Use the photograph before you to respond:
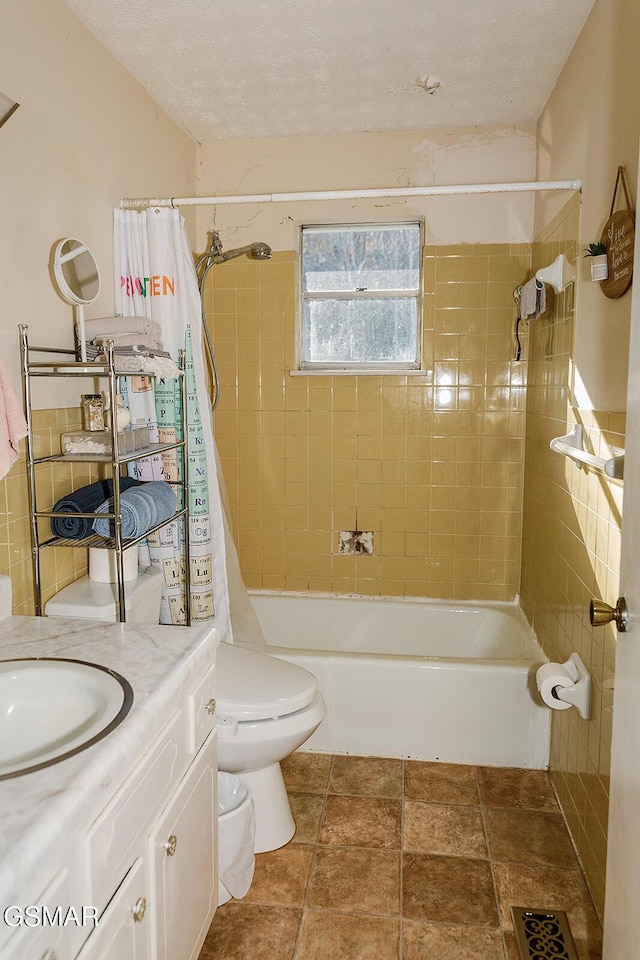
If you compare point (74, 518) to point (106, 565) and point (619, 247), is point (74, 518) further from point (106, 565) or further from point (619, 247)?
point (619, 247)

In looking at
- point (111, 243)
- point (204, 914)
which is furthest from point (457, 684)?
point (111, 243)

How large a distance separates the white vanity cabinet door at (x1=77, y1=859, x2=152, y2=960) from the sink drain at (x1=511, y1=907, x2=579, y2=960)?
0.99m

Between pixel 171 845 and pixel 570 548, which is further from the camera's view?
pixel 570 548

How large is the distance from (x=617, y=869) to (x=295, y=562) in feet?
7.11

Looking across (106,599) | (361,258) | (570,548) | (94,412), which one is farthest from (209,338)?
(570,548)

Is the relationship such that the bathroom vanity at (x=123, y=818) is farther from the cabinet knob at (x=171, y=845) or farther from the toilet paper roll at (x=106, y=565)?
the toilet paper roll at (x=106, y=565)

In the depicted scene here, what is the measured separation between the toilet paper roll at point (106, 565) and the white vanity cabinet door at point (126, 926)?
1.02m

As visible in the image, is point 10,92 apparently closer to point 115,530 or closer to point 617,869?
point 115,530

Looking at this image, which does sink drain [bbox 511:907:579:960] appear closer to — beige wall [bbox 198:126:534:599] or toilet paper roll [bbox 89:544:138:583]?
toilet paper roll [bbox 89:544:138:583]

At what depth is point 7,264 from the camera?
173cm

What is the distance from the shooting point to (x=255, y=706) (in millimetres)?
1854

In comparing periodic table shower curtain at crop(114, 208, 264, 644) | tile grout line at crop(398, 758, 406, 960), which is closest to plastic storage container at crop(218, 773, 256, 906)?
tile grout line at crop(398, 758, 406, 960)

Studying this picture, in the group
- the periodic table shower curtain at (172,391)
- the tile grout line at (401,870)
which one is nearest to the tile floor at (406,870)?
the tile grout line at (401,870)

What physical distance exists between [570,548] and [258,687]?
1.08m
